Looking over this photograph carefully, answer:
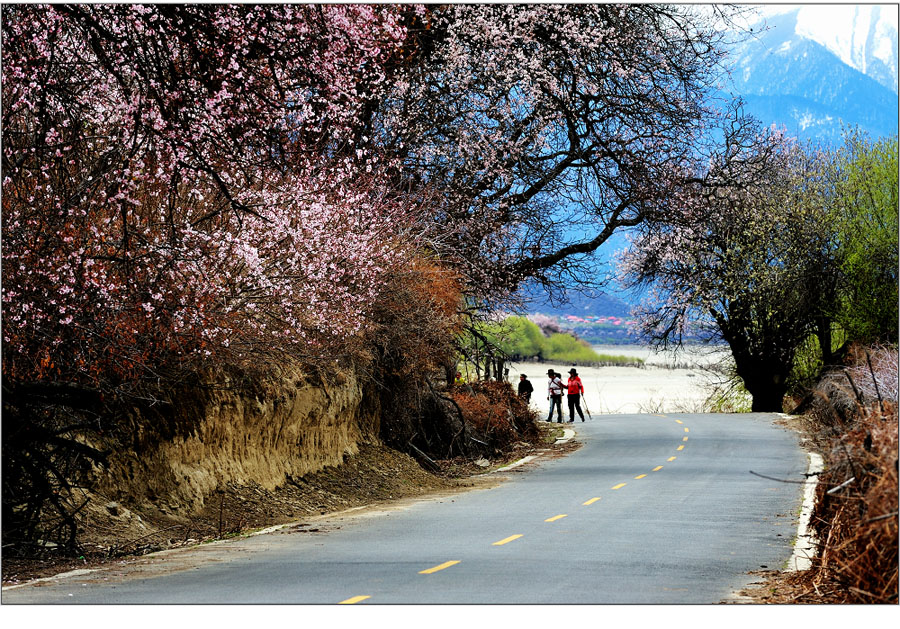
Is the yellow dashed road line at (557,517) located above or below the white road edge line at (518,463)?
below

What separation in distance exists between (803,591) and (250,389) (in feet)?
34.7

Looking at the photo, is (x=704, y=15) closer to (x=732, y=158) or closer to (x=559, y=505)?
(x=732, y=158)

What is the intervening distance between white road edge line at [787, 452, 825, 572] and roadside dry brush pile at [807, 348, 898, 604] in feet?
1.01

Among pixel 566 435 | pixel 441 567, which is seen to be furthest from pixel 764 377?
pixel 441 567

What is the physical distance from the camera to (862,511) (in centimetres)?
922

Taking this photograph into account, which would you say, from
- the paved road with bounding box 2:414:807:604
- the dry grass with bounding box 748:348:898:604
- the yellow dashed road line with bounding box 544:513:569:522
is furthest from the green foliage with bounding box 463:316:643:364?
the dry grass with bounding box 748:348:898:604

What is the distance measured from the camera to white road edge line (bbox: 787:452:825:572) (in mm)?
12055

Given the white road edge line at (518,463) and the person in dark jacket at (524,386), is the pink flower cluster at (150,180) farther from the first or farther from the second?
the person in dark jacket at (524,386)

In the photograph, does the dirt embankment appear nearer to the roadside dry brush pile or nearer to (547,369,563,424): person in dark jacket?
the roadside dry brush pile

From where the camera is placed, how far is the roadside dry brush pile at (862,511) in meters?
8.48

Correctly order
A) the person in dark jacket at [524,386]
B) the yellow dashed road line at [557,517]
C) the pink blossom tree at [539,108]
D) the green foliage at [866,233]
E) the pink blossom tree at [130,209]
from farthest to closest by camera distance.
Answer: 1. the person in dark jacket at [524,386]
2. the green foliage at [866,233]
3. the pink blossom tree at [539,108]
4. the yellow dashed road line at [557,517]
5. the pink blossom tree at [130,209]

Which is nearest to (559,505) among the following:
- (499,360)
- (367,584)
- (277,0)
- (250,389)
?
(250,389)

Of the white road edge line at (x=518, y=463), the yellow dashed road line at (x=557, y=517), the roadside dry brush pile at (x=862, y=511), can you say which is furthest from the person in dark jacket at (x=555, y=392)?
the roadside dry brush pile at (x=862, y=511)

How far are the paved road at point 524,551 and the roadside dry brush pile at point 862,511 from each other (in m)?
1.22
